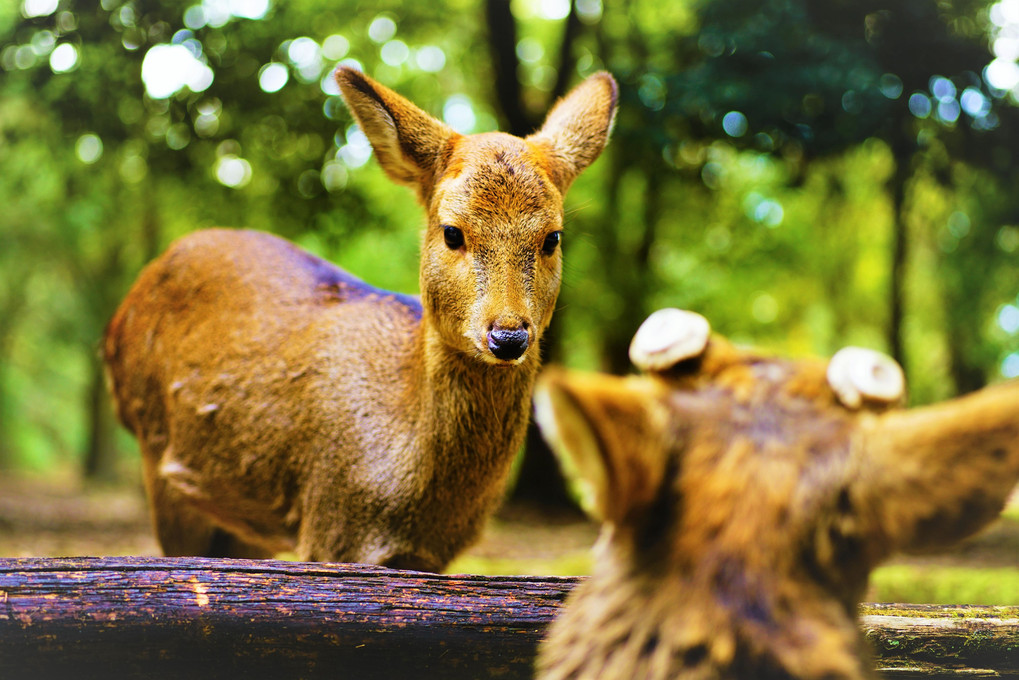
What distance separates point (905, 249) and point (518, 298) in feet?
25.3

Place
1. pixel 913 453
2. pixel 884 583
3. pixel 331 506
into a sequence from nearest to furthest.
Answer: pixel 913 453, pixel 331 506, pixel 884 583

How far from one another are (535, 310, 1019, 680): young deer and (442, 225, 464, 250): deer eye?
1430 mm

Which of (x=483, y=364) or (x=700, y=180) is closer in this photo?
(x=483, y=364)

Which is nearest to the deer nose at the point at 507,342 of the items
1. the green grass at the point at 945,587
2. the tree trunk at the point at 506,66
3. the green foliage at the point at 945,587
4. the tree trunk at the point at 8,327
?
the green grass at the point at 945,587

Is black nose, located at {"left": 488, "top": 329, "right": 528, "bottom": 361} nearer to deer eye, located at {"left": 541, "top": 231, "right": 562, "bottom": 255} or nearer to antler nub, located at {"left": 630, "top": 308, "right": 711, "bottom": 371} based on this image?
deer eye, located at {"left": 541, "top": 231, "right": 562, "bottom": 255}

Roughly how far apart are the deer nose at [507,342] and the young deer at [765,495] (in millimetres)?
1108

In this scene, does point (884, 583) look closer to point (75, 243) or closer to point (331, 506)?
point (331, 506)

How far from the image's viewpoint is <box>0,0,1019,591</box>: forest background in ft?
21.4

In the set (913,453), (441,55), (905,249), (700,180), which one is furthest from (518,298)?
(441,55)

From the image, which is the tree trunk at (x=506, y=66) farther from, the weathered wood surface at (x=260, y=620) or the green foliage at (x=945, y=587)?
the weathered wood surface at (x=260, y=620)

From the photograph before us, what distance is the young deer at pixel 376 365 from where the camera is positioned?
2.77 m

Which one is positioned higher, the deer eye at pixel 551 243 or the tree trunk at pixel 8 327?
the deer eye at pixel 551 243

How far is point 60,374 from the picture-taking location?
53.6 feet

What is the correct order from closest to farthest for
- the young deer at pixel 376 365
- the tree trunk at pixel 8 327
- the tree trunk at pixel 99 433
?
the young deer at pixel 376 365 < the tree trunk at pixel 8 327 < the tree trunk at pixel 99 433
